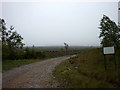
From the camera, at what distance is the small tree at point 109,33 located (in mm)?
18797

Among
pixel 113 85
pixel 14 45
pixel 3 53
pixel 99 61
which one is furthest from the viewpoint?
pixel 14 45

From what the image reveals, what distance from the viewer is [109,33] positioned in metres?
21.3

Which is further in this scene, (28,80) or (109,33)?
(109,33)

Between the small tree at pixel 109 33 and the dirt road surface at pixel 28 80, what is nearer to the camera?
the dirt road surface at pixel 28 80

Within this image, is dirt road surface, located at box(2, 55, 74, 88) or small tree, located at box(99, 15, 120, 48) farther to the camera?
small tree, located at box(99, 15, 120, 48)

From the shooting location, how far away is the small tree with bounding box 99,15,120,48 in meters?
18.8

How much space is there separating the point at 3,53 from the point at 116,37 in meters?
21.9

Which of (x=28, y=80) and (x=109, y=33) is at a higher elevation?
(x=109, y=33)

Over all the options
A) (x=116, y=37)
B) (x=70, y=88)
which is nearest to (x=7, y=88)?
(x=70, y=88)

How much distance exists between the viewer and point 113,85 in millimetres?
4930

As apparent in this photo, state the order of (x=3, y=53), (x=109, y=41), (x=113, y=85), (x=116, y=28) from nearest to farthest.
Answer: (x=113, y=85) → (x=3, y=53) → (x=109, y=41) → (x=116, y=28)

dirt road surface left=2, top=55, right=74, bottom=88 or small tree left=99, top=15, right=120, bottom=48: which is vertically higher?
small tree left=99, top=15, right=120, bottom=48

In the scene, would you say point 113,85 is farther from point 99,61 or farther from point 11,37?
point 11,37

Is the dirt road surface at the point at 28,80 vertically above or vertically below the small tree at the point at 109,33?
below
